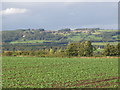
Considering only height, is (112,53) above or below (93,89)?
below

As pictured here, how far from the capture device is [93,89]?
18.3m

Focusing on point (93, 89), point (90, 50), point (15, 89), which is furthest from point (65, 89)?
point (90, 50)

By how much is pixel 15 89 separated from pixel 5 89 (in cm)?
64

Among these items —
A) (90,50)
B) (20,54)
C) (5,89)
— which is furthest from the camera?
(90,50)

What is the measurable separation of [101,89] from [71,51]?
7273 centimetres

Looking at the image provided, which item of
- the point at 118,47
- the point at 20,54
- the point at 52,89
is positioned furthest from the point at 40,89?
the point at 118,47

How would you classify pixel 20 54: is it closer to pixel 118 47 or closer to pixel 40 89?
pixel 118 47

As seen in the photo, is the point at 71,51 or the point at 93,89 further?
the point at 71,51

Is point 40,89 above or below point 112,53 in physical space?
above

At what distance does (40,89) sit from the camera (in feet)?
59.7

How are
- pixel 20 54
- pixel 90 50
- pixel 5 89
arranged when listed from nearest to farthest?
pixel 5 89 < pixel 20 54 < pixel 90 50

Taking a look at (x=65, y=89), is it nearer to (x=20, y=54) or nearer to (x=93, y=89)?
(x=93, y=89)

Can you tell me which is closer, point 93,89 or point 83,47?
point 93,89

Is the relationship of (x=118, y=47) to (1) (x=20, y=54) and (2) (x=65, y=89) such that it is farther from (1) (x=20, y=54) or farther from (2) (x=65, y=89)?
(2) (x=65, y=89)
